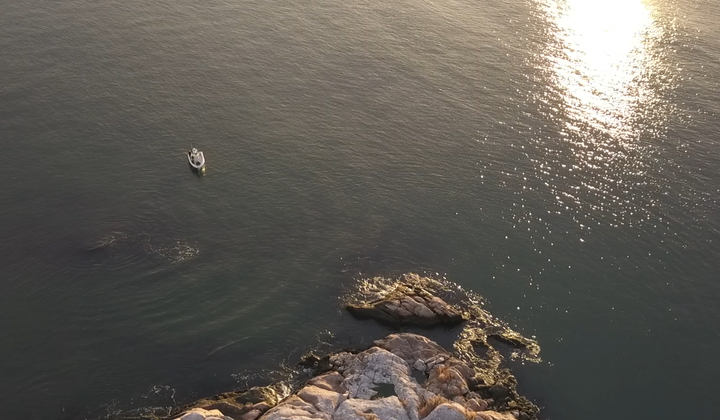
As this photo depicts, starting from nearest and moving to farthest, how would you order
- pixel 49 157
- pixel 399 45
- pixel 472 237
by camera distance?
pixel 472 237 → pixel 49 157 → pixel 399 45

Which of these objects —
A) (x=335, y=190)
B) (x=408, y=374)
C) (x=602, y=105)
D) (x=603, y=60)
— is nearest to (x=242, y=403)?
(x=408, y=374)

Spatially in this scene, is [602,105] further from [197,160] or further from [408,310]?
[197,160]

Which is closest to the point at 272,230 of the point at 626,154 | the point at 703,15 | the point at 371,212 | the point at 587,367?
the point at 371,212

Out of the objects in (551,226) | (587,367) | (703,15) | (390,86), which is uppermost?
(703,15)

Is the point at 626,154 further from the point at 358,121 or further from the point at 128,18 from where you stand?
the point at 128,18

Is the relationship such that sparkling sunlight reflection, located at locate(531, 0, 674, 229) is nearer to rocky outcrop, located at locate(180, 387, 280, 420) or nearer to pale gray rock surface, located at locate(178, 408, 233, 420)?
rocky outcrop, located at locate(180, 387, 280, 420)

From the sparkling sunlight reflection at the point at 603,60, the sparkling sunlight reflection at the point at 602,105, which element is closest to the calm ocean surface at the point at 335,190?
the sparkling sunlight reflection at the point at 602,105

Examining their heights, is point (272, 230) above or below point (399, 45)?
below
